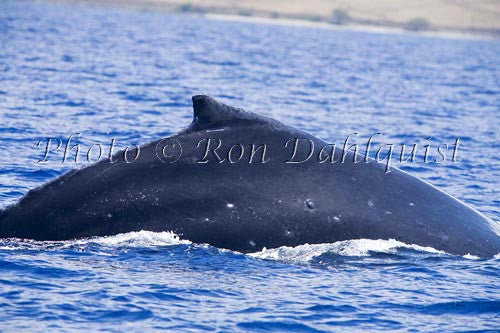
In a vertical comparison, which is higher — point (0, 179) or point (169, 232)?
point (169, 232)

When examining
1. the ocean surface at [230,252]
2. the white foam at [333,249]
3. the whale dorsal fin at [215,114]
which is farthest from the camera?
the white foam at [333,249]

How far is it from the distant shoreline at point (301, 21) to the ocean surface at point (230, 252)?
128089 mm

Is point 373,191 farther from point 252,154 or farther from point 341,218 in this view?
point 252,154

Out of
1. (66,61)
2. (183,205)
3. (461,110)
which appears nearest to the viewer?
(183,205)

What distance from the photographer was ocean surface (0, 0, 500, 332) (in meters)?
10.2

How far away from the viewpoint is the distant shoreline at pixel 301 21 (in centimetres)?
17300

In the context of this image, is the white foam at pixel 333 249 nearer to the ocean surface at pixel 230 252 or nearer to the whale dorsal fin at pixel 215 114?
the ocean surface at pixel 230 252

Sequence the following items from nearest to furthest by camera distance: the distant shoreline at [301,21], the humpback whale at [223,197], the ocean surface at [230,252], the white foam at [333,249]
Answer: the ocean surface at [230,252]
the humpback whale at [223,197]
the white foam at [333,249]
the distant shoreline at [301,21]

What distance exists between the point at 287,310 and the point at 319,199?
151 cm

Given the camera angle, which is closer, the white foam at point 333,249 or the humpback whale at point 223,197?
the humpback whale at point 223,197

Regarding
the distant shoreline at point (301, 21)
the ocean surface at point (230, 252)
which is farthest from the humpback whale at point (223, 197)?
the distant shoreline at point (301, 21)

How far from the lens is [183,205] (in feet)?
35.4

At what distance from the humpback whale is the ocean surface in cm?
24

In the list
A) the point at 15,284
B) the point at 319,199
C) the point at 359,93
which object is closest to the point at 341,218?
the point at 319,199
